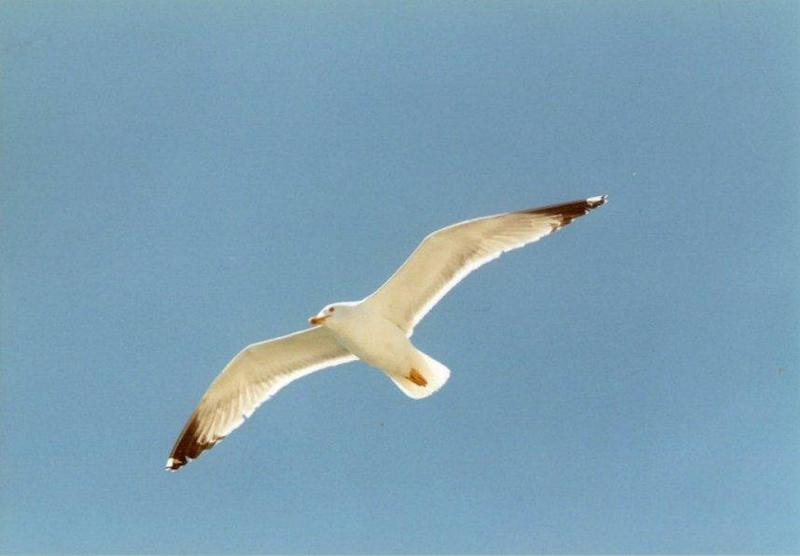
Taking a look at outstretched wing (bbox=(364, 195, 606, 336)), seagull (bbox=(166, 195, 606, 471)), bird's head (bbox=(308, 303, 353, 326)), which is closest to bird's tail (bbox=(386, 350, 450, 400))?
seagull (bbox=(166, 195, 606, 471))

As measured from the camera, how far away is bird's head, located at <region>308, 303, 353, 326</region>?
7719mm

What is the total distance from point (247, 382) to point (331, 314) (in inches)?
49.2

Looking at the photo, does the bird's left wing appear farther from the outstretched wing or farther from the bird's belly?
the outstretched wing

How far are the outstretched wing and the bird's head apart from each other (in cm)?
19

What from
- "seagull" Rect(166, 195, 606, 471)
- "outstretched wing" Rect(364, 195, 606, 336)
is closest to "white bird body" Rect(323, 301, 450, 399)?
"seagull" Rect(166, 195, 606, 471)

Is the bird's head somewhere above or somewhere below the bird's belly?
above

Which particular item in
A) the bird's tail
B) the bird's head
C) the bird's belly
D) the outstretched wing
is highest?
the outstretched wing

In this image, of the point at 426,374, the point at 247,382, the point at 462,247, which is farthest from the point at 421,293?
the point at 247,382

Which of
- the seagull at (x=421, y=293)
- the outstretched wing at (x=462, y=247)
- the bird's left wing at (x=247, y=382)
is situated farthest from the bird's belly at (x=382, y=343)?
the bird's left wing at (x=247, y=382)

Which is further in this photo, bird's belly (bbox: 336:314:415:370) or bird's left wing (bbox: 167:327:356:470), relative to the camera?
bird's left wing (bbox: 167:327:356:470)

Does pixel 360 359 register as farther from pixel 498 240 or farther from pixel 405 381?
pixel 498 240

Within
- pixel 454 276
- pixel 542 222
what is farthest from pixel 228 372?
pixel 542 222

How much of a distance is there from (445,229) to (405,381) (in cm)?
121

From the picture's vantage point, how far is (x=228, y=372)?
27.6ft
